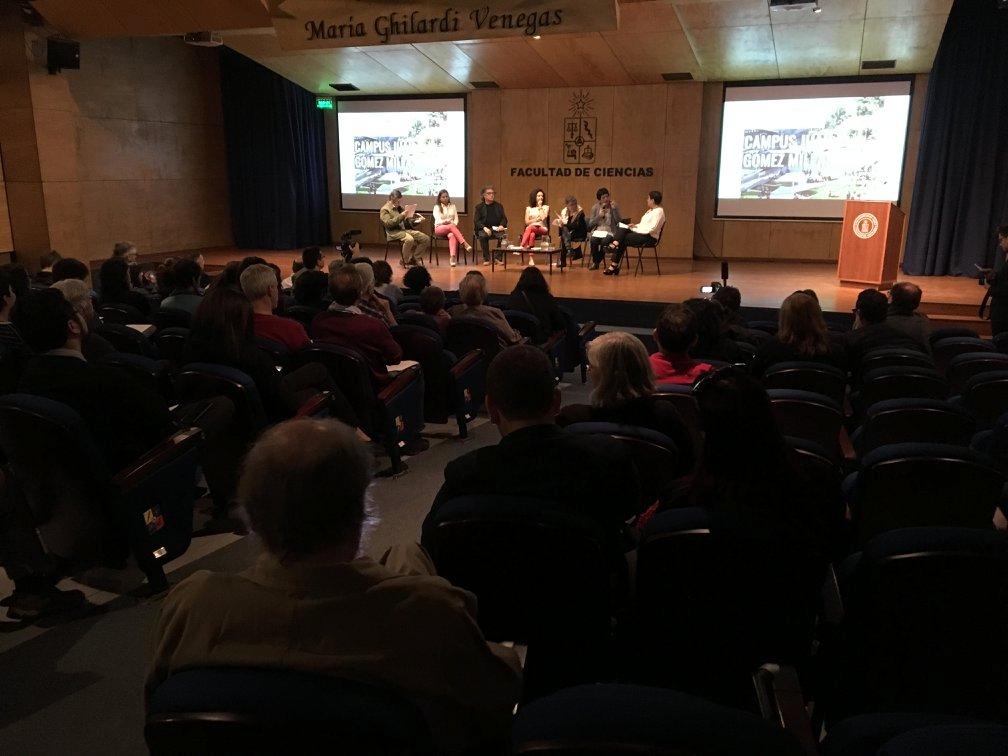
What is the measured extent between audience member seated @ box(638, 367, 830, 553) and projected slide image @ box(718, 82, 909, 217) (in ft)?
32.9

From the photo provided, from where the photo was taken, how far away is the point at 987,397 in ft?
11.0

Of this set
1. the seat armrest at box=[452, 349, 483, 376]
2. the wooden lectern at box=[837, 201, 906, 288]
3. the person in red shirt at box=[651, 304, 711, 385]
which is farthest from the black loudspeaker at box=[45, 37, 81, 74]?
the wooden lectern at box=[837, 201, 906, 288]

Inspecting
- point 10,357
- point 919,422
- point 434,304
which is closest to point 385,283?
point 434,304

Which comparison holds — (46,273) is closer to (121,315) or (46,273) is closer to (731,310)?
(121,315)

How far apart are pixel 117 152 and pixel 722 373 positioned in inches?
448

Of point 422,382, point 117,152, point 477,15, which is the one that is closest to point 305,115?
point 117,152

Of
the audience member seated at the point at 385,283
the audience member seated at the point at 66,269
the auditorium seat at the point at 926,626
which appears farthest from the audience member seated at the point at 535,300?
the auditorium seat at the point at 926,626

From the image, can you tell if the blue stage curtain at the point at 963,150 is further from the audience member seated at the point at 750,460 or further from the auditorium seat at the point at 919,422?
the audience member seated at the point at 750,460

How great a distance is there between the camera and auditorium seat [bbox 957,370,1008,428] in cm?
333

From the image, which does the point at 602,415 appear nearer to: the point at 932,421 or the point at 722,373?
the point at 722,373

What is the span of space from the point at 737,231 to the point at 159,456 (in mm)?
10265

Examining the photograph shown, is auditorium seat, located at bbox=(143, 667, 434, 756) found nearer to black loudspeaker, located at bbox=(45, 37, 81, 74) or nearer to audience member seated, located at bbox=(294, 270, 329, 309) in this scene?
audience member seated, located at bbox=(294, 270, 329, 309)

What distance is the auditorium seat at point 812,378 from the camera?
138 inches

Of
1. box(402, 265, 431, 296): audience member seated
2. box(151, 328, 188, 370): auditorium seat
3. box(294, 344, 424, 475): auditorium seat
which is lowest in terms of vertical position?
box(294, 344, 424, 475): auditorium seat
